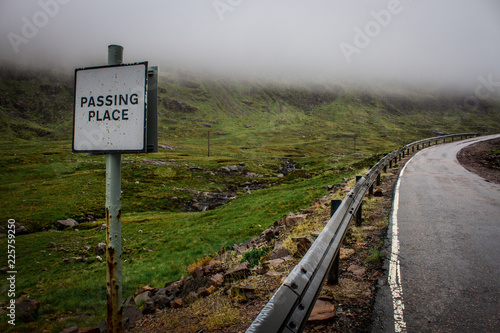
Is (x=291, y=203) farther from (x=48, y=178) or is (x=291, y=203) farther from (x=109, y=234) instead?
(x=48, y=178)

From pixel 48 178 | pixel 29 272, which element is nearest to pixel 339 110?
pixel 48 178

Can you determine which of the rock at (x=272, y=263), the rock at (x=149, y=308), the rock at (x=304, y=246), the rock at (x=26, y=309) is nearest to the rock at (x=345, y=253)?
the rock at (x=304, y=246)

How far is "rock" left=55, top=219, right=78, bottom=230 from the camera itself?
68.8 ft

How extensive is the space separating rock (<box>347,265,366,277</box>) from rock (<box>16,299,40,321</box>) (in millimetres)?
9027

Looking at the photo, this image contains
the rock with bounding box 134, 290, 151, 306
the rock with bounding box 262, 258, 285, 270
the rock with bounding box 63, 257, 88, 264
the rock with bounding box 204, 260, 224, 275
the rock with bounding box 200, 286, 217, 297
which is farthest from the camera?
the rock with bounding box 63, 257, 88, 264

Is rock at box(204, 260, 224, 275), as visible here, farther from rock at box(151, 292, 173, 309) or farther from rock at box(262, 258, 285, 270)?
rock at box(262, 258, 285, 270)

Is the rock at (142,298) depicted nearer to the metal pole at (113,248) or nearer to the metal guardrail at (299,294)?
the metal pole at (113,248)

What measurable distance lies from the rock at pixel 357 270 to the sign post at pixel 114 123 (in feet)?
12.3

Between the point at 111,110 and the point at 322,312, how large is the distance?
354 centimetres

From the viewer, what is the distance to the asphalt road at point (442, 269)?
3230 mm

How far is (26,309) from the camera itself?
7.65 m

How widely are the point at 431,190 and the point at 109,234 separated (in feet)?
45.2

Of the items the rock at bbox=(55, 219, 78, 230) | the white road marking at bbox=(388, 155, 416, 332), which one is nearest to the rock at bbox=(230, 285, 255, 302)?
the white road marking at bbox=(388, 155, 416, 332)

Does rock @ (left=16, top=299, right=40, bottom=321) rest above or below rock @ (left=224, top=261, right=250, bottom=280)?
below
